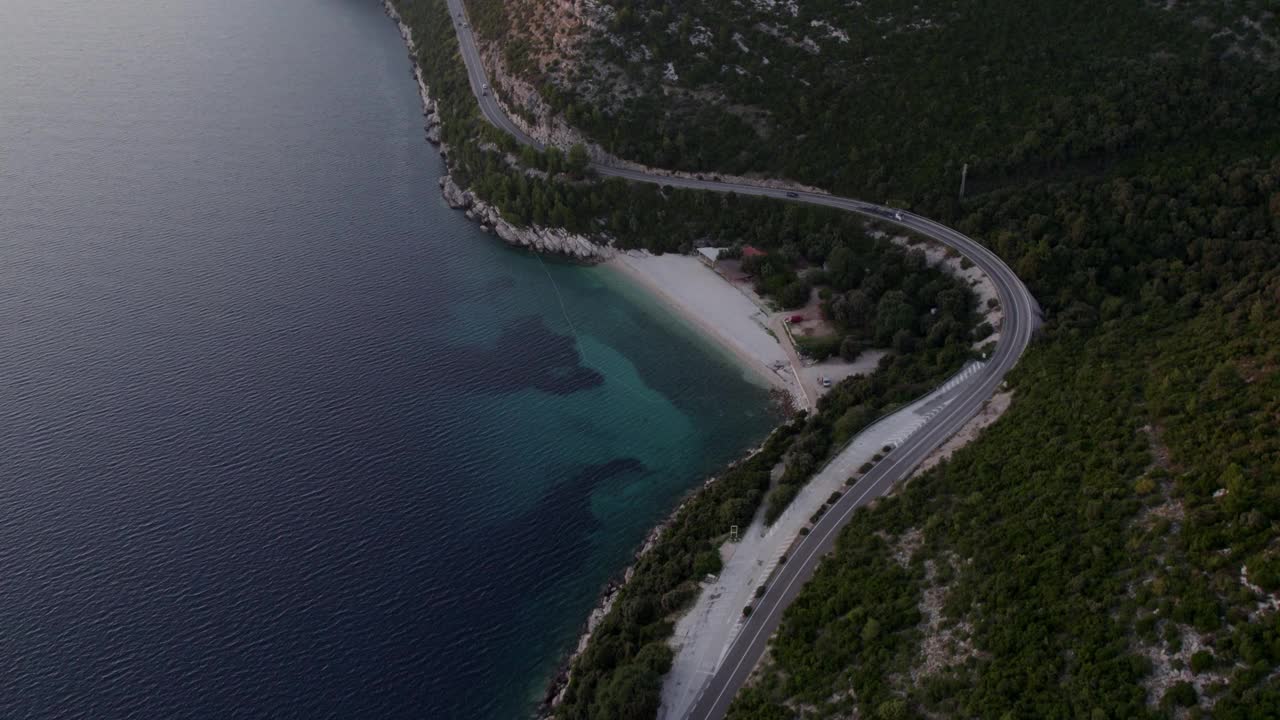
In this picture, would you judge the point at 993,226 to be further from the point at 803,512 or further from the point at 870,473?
the point at 803,512

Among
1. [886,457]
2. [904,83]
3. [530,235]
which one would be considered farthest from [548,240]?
[886,457]

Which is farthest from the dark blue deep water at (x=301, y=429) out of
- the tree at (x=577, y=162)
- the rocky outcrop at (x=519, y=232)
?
the tree at (x=577, y=162)

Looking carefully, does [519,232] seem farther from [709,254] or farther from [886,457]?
[886,457]

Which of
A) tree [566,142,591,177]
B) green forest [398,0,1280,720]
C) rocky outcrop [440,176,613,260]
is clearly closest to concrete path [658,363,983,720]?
green forest [398,0,1280,720]

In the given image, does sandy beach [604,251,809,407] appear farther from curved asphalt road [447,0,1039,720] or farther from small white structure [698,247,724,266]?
curved asphalt road [447,0,1039,720]

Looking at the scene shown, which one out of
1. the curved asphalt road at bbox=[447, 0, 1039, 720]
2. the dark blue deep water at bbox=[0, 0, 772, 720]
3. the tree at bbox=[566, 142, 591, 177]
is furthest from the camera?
the tree at bbox=[566, 142, 591, 177]
